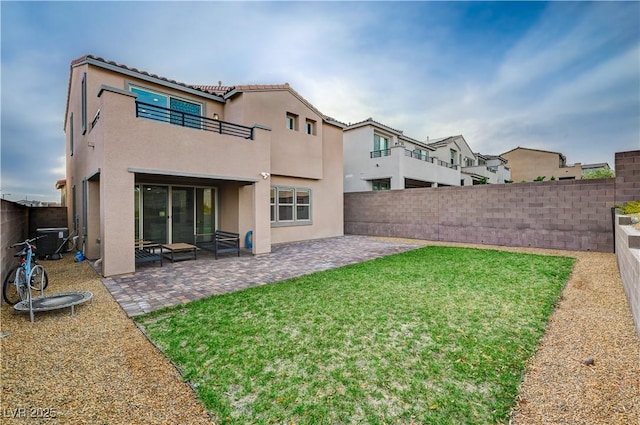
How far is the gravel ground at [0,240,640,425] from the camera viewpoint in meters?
2.40

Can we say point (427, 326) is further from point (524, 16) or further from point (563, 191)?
point (524, 16)

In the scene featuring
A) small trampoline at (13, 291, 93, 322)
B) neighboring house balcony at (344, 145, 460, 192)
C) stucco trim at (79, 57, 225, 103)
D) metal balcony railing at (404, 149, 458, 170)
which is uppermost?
stucco trim at (79, 57, 225, 103)

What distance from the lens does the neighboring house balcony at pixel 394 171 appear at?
18672mm

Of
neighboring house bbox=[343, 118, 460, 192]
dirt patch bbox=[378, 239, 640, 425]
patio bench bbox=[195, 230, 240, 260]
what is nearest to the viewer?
dirt patch bbox=[378, 239, 640, 425]

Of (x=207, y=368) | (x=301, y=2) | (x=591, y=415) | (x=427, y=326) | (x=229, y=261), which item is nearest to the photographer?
(x=591, y=415)

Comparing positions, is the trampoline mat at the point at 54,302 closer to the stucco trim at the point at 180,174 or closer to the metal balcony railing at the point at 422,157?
the stucco trim at the point at 180,174

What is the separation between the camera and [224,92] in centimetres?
1225

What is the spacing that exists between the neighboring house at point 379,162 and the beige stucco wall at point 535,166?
2397cm

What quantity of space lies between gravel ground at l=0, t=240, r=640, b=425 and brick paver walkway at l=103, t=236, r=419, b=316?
3.00 ft

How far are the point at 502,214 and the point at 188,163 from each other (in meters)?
12.6

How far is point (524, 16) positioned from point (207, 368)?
16355 mm

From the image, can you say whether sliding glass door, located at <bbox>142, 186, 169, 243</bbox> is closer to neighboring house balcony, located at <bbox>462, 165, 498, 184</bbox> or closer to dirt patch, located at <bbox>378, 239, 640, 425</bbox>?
dirt patch, located at <bbox>378, 239, 640, 425</bbox>

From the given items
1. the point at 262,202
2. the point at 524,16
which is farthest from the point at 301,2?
the point at 524,16

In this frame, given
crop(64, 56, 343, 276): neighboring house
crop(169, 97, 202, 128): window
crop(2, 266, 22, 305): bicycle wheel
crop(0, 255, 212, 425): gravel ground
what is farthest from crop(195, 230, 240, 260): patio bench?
crop(0, 255, 212, 425): gravel ground
